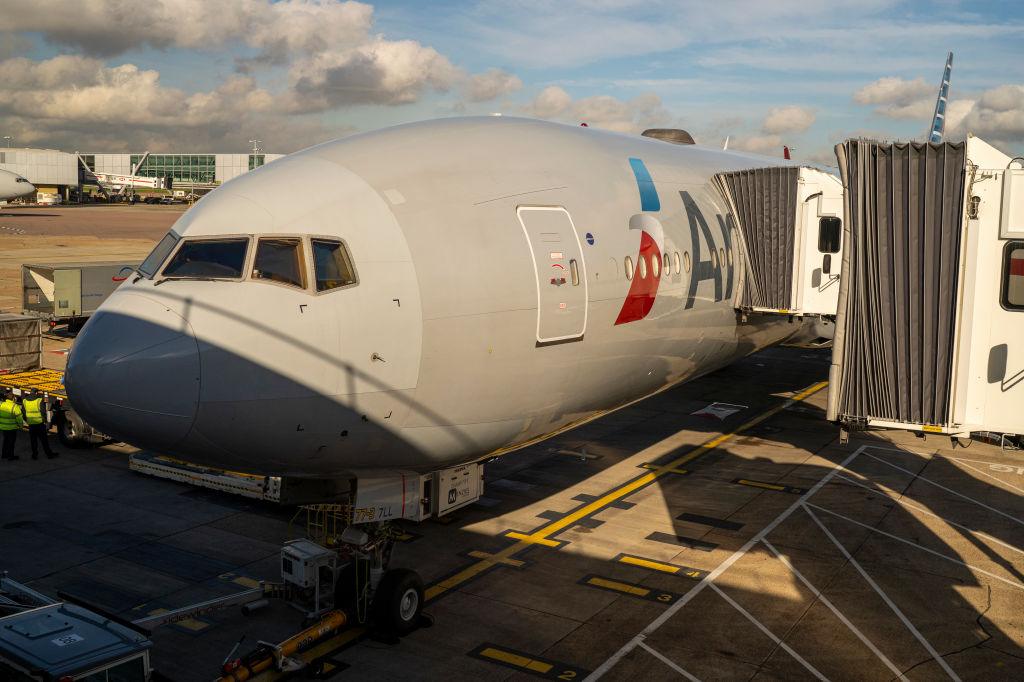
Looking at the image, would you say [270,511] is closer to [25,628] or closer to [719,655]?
[25,628]

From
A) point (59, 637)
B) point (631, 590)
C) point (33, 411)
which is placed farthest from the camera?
point (33, 411)

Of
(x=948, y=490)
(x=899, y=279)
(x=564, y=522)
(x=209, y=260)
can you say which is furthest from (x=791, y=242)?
(x=209, y=260)

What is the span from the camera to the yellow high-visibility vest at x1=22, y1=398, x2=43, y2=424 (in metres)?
21.4

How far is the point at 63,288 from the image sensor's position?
35.3 meters

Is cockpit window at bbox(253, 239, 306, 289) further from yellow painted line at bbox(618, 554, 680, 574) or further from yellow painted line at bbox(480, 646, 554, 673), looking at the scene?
yellow painted line at bbox(618, 554, 680, 574)

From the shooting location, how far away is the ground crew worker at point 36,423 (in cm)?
2141

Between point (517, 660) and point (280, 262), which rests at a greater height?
point (280, 262)

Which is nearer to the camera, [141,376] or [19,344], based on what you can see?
[141,376]

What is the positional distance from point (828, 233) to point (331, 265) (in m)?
11.8

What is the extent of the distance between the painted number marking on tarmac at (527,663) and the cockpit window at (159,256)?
6.57 meters

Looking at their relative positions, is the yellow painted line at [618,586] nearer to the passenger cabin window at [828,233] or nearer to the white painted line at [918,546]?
the white painted line at [918,546]

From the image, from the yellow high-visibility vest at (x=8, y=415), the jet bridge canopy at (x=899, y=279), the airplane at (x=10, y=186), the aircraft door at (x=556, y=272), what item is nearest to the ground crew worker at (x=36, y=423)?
the yellow high-visibility vest at (x=8, y=415)

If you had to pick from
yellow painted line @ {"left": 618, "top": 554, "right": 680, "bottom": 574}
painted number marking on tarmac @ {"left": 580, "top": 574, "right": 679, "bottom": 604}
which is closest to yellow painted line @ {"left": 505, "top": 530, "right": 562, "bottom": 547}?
yellow painted line @ {"left": 618, "top": 554, "right": 680, "bottom": 574}

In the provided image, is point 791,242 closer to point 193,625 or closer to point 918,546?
point 918,546
